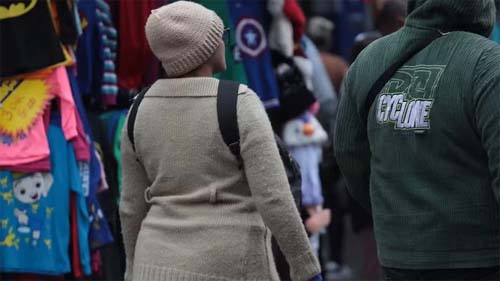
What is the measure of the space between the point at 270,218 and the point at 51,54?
1962 millimetres

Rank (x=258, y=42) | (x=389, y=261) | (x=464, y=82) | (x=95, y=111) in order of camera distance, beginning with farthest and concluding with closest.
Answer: (x=258, y=42) < (x=95, y=111) < (x=389, y=261) < (x=464, y=82)

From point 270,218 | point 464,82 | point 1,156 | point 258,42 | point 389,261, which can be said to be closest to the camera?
point 464,82

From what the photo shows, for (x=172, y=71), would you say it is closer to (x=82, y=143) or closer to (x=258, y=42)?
(x=82, y=143)

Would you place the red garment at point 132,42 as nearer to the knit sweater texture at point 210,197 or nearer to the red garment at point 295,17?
the red garment at point 295,17

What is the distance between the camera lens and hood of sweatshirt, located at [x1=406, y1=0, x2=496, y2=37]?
3.22 metres

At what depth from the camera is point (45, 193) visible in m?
5.12

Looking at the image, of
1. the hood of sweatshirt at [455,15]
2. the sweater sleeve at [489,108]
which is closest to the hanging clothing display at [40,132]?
the hood of sweatshirt at [455,15]

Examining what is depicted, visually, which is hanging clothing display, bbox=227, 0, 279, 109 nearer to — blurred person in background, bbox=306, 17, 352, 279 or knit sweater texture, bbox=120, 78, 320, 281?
blurred person in background, bbox=306, 17, 352, 279

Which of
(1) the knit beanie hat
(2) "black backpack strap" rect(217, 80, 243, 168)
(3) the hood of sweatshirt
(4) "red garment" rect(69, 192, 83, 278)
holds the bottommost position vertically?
(4) "red garment" rect(69, 192, 83, 278)

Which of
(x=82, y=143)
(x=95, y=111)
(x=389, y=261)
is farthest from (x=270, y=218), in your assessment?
(x=95, y=111)

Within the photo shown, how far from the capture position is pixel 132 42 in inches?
223

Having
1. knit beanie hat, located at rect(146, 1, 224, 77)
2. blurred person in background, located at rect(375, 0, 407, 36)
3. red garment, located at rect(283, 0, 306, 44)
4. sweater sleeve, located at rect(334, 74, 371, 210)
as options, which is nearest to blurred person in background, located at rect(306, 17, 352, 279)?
red garment, located at rect(283, 0, 306, 44)

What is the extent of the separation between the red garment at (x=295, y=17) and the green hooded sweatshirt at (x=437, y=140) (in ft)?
9.90

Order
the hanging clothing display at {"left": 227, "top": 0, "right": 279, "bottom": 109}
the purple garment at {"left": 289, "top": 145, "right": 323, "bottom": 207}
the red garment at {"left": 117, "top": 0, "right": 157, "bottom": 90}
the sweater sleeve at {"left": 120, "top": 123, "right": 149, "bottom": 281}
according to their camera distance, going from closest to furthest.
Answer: the sweater sleeve at {"left": 120, "top": 123, "right": 149, "bottom": 281}
the red garment at {"left": 117, "top": 0, "right": 157, "bottom": 90}
the hanging clothing display at {"left": 227, "top": 0, "right": 279, "bottom": 109}
the purple garment at {"left": 289, "top": 145, "right": 323, "bottom": 207}
